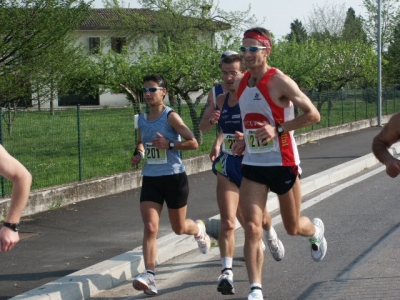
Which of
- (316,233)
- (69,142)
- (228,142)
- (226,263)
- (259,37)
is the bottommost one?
(226,263)

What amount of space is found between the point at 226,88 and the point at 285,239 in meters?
2.39

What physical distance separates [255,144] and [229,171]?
858 mm

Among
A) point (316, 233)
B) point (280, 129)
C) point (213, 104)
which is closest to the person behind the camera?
point (280, 129)

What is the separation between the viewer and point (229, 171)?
6.66 meters

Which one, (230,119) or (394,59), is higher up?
(394,59)

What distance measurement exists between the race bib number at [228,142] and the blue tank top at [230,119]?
0.17 feet

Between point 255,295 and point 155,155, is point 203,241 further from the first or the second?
point 255,295

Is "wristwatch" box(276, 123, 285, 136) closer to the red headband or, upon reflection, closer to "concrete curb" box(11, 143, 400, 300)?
the red headband

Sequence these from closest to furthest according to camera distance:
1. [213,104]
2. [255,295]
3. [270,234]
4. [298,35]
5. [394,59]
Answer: [255,295] → [270,234] → [213,104] → [394,59] → [298,35]

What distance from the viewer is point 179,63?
59.6ft

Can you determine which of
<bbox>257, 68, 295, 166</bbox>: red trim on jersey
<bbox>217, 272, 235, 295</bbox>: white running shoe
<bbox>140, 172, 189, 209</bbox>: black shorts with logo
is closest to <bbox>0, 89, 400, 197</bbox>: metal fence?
<bbox>140, 172, 189, 209</bbox>: black shorts with logo

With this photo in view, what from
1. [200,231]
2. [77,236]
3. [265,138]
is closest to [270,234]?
[200,231]

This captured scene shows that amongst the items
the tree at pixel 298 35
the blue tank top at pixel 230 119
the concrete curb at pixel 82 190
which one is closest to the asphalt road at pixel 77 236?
the concrete curb at pixel 82 190

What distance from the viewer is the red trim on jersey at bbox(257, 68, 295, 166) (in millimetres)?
5805
